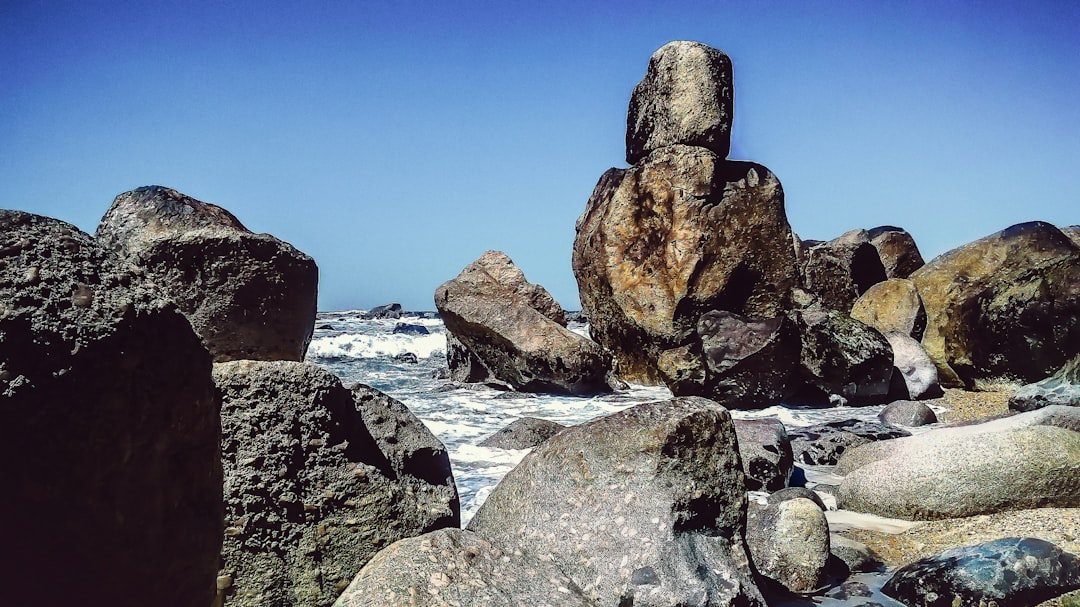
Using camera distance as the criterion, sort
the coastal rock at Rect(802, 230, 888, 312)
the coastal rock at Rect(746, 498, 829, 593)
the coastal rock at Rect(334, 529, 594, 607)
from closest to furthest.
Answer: the coastal rock at Rect(334, 529, 594, 607)
the coastal rock at Rect(746, 498, 829, 593)
the coastal rock at Rect(802, 230, 888, 312)

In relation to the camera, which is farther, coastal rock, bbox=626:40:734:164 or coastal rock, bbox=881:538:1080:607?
coastal rock, bbox=626:40:734:164

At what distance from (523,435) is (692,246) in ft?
13.9

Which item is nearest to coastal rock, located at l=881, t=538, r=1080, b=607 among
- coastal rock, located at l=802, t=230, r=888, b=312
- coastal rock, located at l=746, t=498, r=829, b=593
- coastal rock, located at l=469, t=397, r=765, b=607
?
coastal rock, located at l=746, t=498, r=829, b=593

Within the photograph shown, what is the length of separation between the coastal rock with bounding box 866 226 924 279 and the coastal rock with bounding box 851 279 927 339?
4791mm

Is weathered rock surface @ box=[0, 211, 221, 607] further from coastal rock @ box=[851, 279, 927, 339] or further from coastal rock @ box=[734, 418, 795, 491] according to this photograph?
coastal rock @ box=[851, 279, 927, 339]

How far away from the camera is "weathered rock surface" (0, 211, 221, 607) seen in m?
1.49

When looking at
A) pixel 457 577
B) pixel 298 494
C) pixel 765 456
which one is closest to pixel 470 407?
pixel 765 456

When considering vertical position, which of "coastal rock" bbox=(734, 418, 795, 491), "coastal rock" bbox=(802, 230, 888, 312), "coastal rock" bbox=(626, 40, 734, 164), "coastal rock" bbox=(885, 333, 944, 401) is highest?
"coastal rock" bbox=(626, 40, 734, 164)

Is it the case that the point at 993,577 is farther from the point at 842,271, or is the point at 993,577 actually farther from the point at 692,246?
the point at 842,271

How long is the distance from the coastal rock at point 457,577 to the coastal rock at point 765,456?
7.91 ft

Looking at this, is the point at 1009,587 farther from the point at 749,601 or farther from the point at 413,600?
the point at 413,600

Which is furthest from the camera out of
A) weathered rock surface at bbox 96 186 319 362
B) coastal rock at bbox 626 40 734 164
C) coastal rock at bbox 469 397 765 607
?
coastal rock at bbox 626 40 734 164

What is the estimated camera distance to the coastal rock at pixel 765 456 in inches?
201

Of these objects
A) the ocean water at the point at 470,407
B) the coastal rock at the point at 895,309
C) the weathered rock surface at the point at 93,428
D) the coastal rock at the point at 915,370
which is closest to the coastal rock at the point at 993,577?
the ocean water at the point at 470,407
